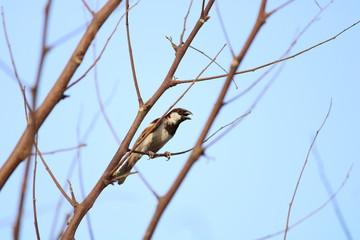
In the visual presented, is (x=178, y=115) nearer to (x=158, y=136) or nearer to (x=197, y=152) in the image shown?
(x=158, y=136)

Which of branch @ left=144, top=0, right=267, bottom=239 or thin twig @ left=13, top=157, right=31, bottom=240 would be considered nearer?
thin twig @ left=13, top=157, right=31, bottom=240

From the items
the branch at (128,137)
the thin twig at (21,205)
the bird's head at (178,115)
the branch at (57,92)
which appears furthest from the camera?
the bird's head at (178,115)

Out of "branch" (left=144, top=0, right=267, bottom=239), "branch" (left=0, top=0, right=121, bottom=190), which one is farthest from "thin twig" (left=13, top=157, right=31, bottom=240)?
"branch" (left=0, top=0, right=121, bottom=190)

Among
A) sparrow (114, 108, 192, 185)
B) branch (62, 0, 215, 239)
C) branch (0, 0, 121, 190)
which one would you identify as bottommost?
branch (0, 0, 121, 190)

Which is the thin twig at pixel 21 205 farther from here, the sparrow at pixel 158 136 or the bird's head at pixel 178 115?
the bird's head at pixel 178 115

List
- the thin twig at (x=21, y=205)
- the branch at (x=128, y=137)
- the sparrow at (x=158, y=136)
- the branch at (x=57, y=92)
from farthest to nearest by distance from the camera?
1. the sparrow at (x=158, y=136)
2. the branch at (x=128, y=137)
3. the branch at (x=57, y=92)
4. the thin twig at (x=21, y=205)

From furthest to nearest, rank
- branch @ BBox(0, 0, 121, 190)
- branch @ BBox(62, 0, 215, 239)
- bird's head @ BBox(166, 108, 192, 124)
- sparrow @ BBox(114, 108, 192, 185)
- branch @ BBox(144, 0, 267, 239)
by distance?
bird's head @ BBox(166, 108, 192, 124)
sparrow @ BBox(114, 108, 192, 185)
branch @ BBox(62, 0, 215, 239)
branch @ BBox(0, 0, 121, 190)
branch @ BBox(144, 0, 267, 239)

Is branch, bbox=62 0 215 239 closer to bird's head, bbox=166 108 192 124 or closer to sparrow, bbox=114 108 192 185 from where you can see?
sparrow, bbox=114 108 192 185

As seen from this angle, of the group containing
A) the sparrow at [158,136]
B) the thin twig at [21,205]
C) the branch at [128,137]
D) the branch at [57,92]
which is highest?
the sparrow at [158,136]

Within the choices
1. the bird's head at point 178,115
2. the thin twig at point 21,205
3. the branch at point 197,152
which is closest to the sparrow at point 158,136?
the bird's head at point 178,115

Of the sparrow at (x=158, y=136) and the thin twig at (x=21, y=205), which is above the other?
the sparrow at (x=158, y=136)

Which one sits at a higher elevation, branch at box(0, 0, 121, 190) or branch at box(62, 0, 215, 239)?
branch at box(62, 0, 215, 239)

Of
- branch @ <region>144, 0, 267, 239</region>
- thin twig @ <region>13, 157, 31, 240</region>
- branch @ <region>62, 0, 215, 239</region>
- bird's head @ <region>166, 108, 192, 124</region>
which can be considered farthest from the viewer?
bird's head @ <region>166, 108, 192, 124</region>

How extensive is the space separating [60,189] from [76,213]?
0.16 meters
